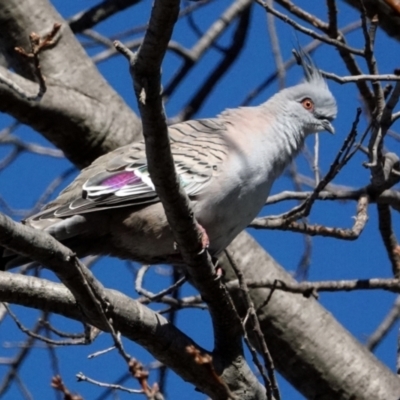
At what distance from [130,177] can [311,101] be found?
1.30 m

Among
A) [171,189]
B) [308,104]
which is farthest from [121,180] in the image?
[308,104]

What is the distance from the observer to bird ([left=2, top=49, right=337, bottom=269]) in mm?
4023

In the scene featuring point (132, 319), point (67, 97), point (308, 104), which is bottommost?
point (132, 319)

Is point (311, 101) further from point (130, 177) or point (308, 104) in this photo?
point (130, 177)

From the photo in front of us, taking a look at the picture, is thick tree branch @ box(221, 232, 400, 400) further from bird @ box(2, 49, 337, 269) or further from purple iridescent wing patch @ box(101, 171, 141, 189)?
purple iridescent wing patch @ box(101, 171, 141, 189)

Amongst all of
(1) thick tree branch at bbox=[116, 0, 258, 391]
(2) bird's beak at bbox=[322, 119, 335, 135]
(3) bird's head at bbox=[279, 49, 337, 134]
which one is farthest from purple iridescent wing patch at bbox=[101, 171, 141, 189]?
(2) bird's beak at bbox=[322, 119, 335, 135]

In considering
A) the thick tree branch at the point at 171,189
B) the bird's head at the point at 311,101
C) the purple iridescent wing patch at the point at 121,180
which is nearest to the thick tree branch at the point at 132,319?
the thick tree branch at the point at 171,189

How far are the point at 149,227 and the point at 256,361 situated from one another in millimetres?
1240

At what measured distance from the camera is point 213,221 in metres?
4.13

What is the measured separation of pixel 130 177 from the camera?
4.11m

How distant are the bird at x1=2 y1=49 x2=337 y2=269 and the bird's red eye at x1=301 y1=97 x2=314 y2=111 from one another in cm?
51

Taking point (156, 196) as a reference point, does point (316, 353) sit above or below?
below

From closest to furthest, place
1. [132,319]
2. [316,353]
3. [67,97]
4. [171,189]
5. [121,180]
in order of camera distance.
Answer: [171,189] < [132,319] < [121,180] < [316,353] < [67,97]

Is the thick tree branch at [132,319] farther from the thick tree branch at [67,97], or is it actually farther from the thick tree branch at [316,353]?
the thick tree branch at [67,97]
